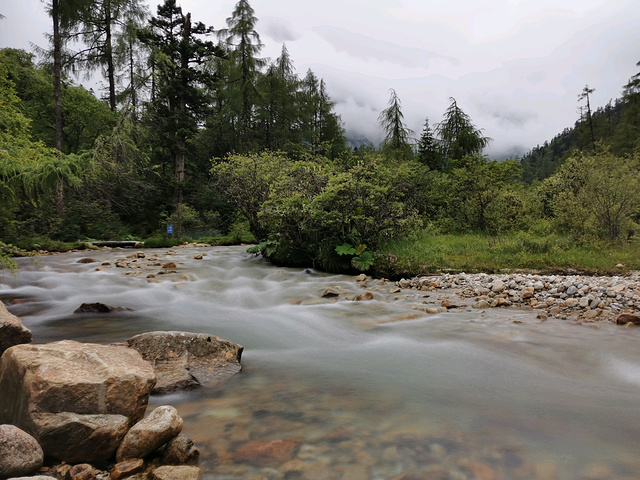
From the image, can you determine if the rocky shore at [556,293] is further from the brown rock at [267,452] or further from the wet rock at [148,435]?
the wet rock at [148,435]

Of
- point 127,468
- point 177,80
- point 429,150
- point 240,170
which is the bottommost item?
point 127,468

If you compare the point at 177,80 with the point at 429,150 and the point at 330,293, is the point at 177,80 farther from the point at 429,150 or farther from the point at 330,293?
the point at 330,293

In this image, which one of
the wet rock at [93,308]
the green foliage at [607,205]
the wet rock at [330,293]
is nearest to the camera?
the wet rock at [93,308]

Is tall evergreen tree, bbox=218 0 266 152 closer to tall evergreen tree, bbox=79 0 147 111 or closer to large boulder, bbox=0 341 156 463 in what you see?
tall evergreen tree, bbox=79 0 147 111

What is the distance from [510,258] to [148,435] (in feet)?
31.2

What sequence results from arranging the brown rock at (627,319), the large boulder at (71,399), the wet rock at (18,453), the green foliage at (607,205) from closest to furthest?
the wet rock at (18,453)
the large boulder at (71,399)
the brown rock at (627,319)
the green foliage at (607,205)

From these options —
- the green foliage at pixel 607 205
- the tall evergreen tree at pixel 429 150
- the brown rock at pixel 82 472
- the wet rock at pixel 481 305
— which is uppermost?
the tall evergreen tree at pixel 429 150

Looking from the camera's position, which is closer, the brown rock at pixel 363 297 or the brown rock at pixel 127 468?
the brown rock at pixel 127 468

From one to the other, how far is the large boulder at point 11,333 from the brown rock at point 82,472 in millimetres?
2127

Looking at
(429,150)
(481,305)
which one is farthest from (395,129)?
(481,305)

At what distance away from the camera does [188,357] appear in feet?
12.6

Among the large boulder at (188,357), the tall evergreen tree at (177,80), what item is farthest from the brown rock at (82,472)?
the tall evergreen tree at (177,80)

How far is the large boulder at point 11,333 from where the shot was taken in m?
3.46

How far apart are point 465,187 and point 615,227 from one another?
22.4 ft
